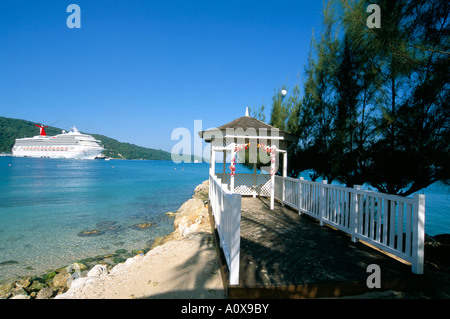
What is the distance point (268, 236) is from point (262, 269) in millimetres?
1646

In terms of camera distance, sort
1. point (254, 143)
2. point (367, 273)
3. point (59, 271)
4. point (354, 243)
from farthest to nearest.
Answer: point (254, 143) → point (59, 271) → point (354, 243) → point (367, 273)

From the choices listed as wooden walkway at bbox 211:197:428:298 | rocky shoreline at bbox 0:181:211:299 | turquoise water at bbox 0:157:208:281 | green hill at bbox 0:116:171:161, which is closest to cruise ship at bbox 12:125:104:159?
green hill at bbox 0:116:171:161

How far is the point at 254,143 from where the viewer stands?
9.15 m

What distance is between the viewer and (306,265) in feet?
11.3

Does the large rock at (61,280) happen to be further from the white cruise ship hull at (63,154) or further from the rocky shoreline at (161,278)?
the white cruise ship hull at (63,154)

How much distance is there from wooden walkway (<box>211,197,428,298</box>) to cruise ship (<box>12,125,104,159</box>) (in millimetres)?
108036

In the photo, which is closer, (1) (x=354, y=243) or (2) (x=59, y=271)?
(1) (x=354, y=243)

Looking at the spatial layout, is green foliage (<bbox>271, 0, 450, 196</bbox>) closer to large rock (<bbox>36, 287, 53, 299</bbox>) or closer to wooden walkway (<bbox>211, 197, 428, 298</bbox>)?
wooden walkway (<bbox>211, 197, 428, 298</bbox>)

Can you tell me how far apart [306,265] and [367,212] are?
1.73m

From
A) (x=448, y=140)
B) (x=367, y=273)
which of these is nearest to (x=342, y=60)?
(x=448, y=140)

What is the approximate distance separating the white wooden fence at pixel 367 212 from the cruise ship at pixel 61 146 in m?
107

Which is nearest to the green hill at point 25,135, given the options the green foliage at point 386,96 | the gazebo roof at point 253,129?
the gazebo roof at point 253,129

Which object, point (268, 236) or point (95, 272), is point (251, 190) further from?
point (95, 272)
